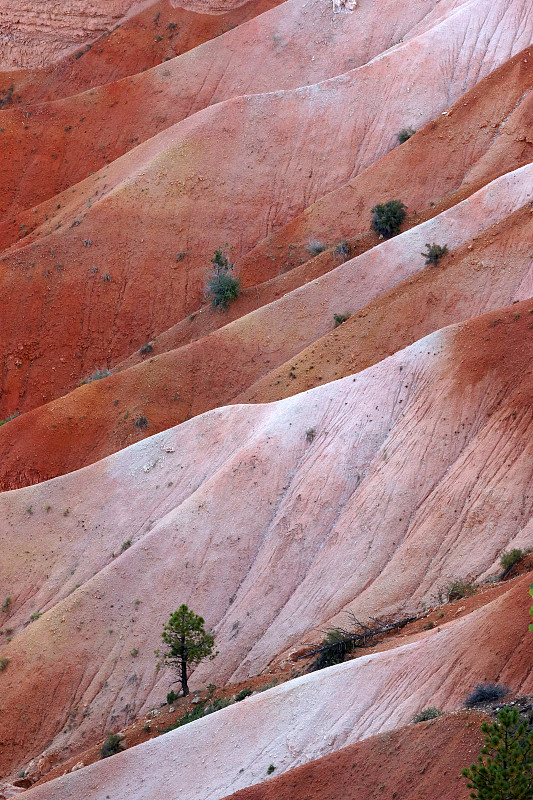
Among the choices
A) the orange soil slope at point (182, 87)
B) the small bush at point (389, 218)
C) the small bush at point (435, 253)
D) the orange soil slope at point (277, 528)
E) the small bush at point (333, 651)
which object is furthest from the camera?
the orange soil slope at point (182, 87)

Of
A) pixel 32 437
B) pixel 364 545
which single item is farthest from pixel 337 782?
pixel 32 437

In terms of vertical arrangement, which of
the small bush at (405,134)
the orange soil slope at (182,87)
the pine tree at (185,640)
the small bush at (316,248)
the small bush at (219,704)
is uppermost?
the orange soil slope at (182,87)

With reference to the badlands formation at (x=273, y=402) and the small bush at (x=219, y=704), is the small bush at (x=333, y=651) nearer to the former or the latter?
the badlands formation at (x=273, y=402)

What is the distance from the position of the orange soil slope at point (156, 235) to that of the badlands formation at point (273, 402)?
0.10 meters

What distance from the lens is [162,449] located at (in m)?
32.2

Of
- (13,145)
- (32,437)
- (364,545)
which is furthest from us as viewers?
(13,145)

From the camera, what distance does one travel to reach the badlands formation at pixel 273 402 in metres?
21.3

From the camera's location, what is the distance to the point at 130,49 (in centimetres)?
5794

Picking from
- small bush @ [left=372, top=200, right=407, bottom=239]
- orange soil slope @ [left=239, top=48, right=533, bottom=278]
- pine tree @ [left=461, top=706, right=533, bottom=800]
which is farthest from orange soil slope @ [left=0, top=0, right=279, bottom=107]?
pine tree @ [left=461, top=706, right=533, bottom=800]

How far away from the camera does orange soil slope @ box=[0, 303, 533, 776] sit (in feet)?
83.6

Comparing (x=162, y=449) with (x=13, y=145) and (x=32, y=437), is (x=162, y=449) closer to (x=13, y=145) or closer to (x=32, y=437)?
(x=32, y=437)

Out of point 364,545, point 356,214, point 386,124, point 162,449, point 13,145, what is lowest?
point 364,545

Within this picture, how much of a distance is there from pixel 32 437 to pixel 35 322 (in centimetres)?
953

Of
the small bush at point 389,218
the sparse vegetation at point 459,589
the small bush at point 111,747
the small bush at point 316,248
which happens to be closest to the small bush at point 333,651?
the sparse vegetation at point 459,589
